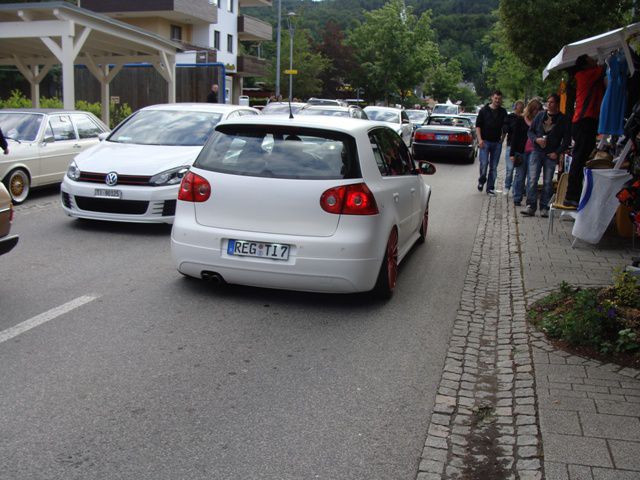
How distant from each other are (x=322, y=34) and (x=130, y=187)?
2535 inches

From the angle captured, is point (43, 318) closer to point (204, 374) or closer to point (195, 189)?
point (195, 189)

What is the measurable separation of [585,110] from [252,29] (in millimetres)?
51480

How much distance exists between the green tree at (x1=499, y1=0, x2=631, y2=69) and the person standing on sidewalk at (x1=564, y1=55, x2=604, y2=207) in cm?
520

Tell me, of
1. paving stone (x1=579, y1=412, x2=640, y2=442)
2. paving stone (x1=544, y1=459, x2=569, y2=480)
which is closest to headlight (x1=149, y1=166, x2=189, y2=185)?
paving stone (x1=579, y1=412, x2=640, y2=442)

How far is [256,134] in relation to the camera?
22.4 ft

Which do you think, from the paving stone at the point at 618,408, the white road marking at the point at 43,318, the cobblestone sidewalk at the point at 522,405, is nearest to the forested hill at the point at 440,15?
the white road marking at the point at 43,318

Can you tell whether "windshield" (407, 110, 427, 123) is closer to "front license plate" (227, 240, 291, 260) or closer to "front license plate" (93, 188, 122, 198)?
"front license plate" (93, 188, 122, 198)

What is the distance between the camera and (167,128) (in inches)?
446

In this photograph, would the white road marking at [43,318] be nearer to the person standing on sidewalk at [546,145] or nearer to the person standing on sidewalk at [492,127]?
the person standing on sidewalk at [546,145]

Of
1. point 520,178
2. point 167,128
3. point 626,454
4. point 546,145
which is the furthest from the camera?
point 520,178

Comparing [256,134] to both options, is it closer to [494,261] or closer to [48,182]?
[494,261]

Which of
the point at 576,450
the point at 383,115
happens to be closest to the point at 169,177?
the point at 576,450

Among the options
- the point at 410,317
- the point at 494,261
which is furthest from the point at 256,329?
the point at 494,261

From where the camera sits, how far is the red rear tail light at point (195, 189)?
670 centimetres
